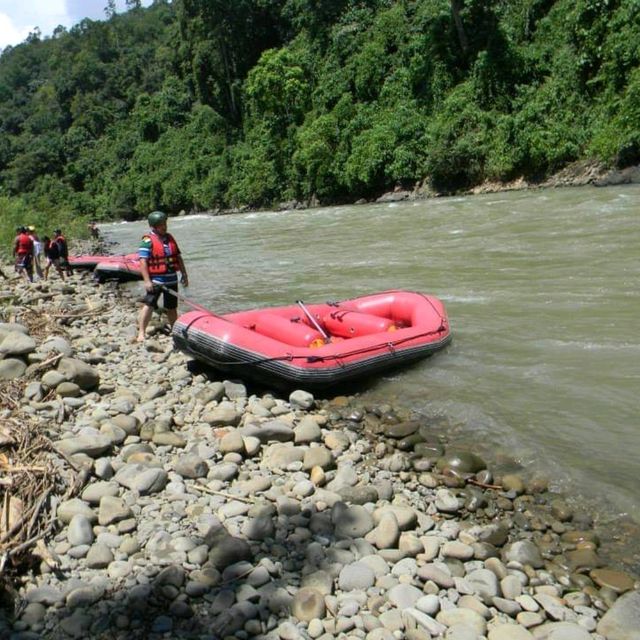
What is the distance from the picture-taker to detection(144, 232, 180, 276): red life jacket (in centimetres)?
633

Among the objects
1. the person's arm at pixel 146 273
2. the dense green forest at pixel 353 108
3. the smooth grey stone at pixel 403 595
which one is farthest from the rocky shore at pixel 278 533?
the dense green forest at pixel 353 108

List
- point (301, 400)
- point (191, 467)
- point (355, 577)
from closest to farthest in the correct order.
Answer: point (355, 577), point (191, 467), point (301, 400)

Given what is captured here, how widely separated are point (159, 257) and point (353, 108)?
2503 centimetres

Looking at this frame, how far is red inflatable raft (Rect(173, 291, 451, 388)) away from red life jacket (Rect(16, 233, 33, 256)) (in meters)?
7.14

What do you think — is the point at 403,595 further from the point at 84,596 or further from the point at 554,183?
the point at 554,183

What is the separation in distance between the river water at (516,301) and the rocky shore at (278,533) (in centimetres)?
42

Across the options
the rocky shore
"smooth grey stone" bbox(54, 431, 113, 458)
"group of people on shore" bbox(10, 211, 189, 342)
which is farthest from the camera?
"group of people on shore" bbox(10, 211, 189, 342)

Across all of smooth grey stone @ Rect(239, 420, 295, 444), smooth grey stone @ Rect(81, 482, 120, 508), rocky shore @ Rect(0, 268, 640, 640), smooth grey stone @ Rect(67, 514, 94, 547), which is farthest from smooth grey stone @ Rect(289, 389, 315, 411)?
smooth grey stone @ Rect(67, 514, 94, 547)

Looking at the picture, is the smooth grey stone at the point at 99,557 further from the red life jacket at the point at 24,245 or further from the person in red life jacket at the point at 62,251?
the person in red life jacket at the point at 62,251

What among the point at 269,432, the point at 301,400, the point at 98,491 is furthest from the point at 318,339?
the point at 98,491

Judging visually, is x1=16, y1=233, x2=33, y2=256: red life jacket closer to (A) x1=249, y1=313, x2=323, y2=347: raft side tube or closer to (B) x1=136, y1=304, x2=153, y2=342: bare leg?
(B) x1=136, y1=304, x2=153, y2=342: bare leg

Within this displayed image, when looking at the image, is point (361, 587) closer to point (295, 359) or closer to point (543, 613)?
point (543, 613)

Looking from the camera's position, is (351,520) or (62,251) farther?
(62,251)

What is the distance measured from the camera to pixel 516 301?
7.26 meters
